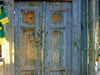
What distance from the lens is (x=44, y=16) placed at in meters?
4.98

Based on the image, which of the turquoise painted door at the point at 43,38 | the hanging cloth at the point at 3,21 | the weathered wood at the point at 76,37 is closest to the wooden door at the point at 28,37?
the turquoise painted door at the point at 43,38

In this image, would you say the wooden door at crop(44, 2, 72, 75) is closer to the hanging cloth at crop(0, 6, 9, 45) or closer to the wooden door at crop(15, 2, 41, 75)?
the wooden door at crop(15, 2, 41, 75)

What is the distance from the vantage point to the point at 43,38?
16.3 feet

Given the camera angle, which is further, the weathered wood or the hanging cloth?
the weathered wood

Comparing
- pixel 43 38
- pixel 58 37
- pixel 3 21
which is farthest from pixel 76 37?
pixel 3 21

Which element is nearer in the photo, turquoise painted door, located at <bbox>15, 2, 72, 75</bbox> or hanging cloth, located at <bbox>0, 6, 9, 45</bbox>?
hanging cloth, located at <bbox>0, 6, 9, 45</bbox>

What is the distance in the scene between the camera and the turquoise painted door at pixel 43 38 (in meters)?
4.97

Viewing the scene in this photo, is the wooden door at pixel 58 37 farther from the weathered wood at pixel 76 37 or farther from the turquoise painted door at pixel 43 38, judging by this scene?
the weathered wood at pixel 76 37

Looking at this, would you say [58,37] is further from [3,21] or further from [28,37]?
[3,21]

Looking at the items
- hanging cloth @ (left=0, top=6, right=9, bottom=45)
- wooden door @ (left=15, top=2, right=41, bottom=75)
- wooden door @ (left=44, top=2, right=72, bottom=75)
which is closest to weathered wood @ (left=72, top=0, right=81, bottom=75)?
wooden door @ (left=44, top=2, right=72, bottom=75)

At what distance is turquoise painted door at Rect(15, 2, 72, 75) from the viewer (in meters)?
4.97

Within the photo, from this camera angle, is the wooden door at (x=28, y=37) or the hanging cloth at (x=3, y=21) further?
the wooden door at (x=28, y=37)

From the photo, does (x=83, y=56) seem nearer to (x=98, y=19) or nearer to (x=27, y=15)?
(x=98, y=19)

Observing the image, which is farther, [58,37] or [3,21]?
[58,37]
